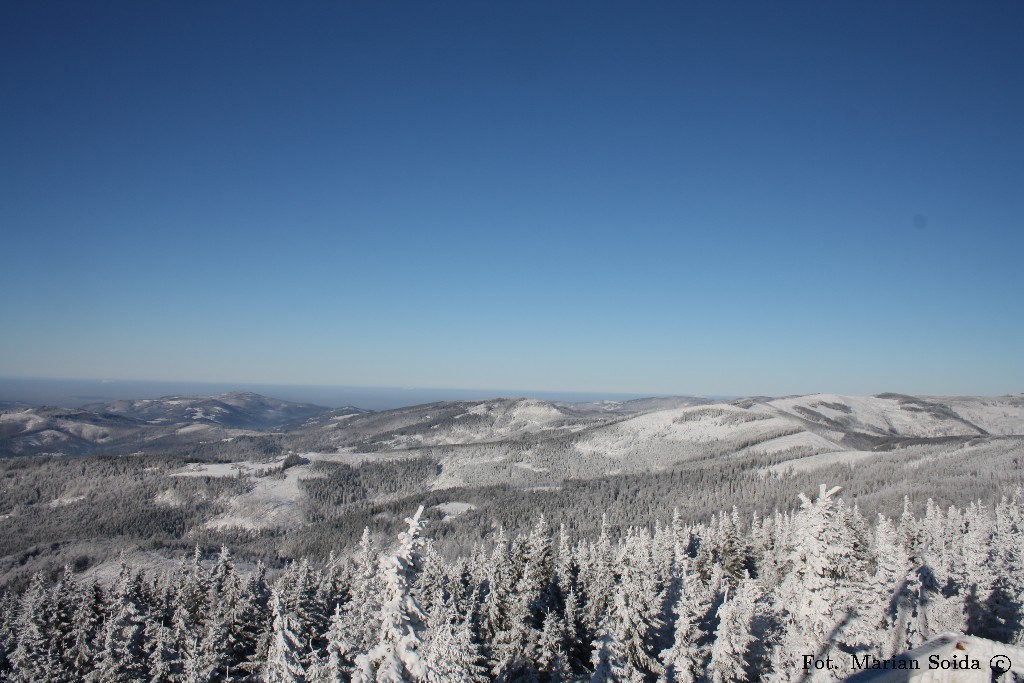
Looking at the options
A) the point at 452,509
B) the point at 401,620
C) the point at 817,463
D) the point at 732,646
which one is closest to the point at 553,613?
the point at 732,646

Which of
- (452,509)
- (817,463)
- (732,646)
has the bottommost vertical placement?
(452,509)

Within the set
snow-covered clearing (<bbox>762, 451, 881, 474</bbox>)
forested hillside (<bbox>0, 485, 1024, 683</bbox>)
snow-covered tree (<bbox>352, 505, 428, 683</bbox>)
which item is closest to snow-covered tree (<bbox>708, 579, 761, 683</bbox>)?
forested hillside (<bbox>0, 485, 1024, 683</bbox>)

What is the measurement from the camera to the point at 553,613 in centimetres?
4031

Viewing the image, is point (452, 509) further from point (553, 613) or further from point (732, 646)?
point (732, 646)

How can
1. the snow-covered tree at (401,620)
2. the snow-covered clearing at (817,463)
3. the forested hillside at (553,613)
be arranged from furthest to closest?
the snow-covered clearing at (817,463)
the forested hillside at (553,613)
the snow-covered tree at (401,620)

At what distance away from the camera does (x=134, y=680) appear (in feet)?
131

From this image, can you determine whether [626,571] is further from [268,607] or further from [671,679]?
[268,607]

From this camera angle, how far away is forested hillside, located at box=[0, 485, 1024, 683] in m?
22.3

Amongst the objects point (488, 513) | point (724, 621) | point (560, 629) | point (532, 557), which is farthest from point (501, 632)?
point (488, 513)

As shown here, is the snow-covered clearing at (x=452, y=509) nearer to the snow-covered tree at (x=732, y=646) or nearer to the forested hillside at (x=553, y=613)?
the forested hillside at (x=553, y=613)

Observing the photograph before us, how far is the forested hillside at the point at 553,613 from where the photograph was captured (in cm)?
2227

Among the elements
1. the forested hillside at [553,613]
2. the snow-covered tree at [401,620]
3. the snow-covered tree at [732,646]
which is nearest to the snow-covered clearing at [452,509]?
the forested hillside at [553,613]

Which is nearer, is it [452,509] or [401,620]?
[401,620]

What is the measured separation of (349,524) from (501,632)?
147 metres
